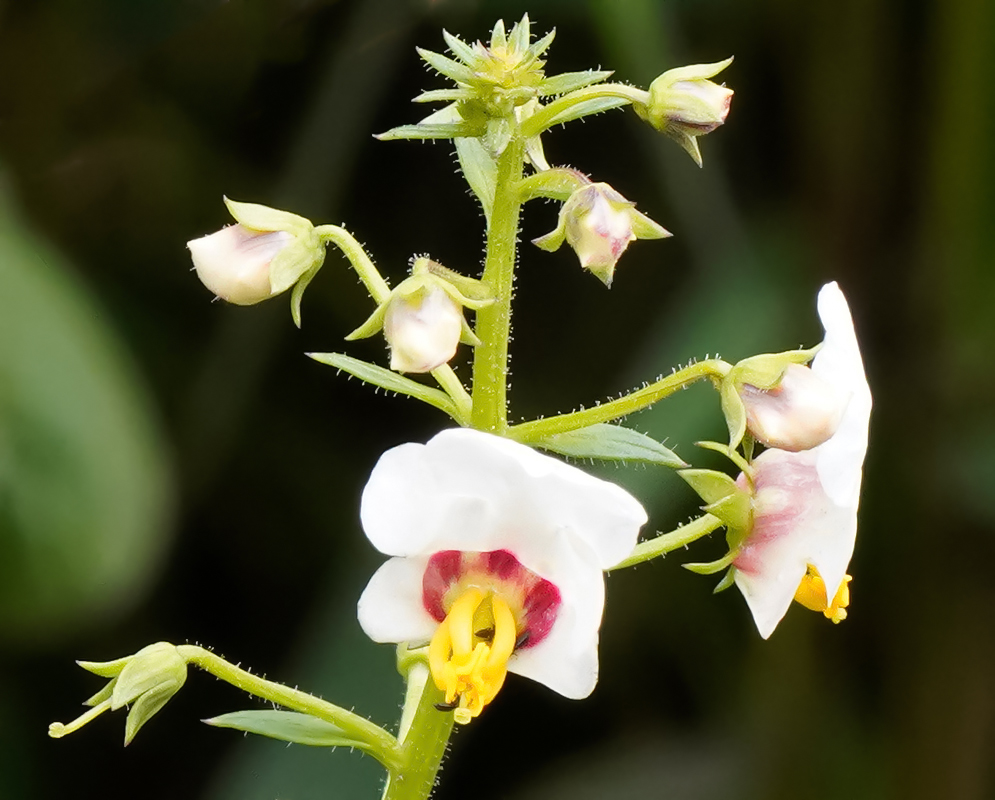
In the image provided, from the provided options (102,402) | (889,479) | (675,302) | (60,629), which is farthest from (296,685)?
(889,479)

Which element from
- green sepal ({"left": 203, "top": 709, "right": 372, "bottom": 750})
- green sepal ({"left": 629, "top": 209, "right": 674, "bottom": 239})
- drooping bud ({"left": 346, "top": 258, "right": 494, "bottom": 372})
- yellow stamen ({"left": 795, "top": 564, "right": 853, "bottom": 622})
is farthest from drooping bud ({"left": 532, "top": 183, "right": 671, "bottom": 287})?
green sepal ({"left": 203, "top": 709, "right": 372, "bottom": 750})

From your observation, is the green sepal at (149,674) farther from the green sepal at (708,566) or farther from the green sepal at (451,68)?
the green sepal at (451,68)

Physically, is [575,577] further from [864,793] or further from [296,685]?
[864,793]

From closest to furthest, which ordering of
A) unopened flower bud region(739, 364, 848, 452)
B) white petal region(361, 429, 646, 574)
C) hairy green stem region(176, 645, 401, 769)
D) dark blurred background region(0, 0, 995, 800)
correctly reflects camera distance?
white petal region(361, 429, 646, 574), unopened flower bud region(739, 364, 848, 452), hairy green stem region(176, 645, 401, 769), dark blurred background region(0, 0, 995, 800)

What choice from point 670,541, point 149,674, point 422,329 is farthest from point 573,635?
point 149,674

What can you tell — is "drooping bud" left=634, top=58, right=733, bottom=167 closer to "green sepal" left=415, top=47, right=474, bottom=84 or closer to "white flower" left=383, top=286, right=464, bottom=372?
"green sepal" left=415, top=47, right=474, bottom=84

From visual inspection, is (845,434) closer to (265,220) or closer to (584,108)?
(584,108)

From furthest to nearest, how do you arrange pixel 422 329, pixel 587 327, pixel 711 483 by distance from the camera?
1. pixel 587 327
2. pixel 711 483
3. pixel 422 329
